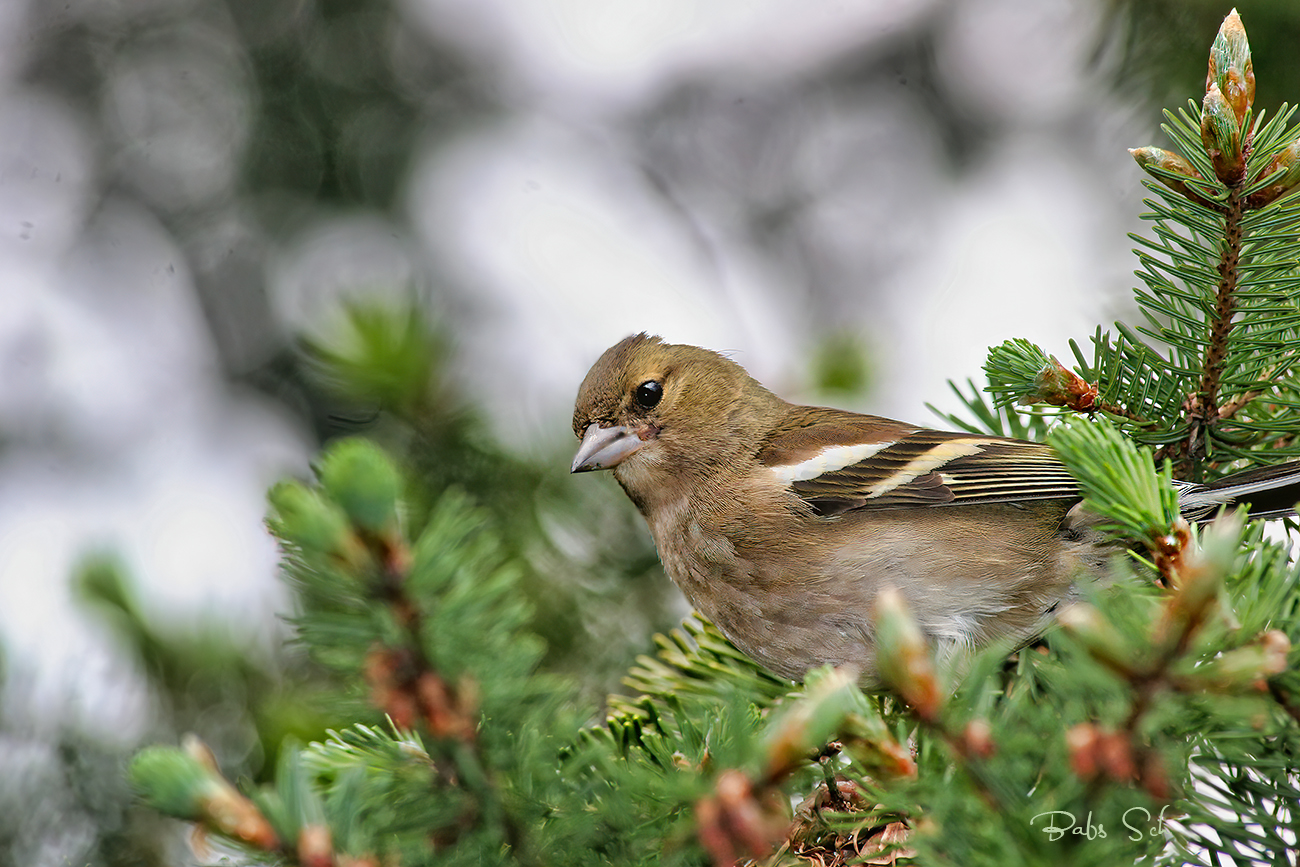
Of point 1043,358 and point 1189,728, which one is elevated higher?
point 1043,358

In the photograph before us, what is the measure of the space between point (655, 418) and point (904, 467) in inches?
39.3

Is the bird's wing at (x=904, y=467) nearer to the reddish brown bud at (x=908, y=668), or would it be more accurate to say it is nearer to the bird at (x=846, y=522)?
the bird at (x=846, y=522)

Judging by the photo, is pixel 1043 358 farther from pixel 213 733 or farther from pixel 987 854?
pixel 213 733

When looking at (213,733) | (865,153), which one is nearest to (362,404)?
(213,733)

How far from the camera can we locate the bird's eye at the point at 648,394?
4129mm

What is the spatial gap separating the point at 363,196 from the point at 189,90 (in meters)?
1.24

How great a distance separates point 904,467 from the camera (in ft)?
12.4

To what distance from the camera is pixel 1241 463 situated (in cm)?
313

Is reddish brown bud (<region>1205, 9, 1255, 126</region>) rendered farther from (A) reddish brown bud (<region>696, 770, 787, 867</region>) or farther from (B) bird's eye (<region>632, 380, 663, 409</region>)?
(B) bird's eye (<region>632, 380, 663, 409</region>)

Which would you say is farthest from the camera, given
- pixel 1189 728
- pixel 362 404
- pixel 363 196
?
pixel 363 196

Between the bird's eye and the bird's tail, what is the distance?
1.95 meters

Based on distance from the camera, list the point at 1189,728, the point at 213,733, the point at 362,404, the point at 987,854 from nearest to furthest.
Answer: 1. the point at 987,854
2. the point at 1189,728
3. the point at 213,733
4. the point at 362,404

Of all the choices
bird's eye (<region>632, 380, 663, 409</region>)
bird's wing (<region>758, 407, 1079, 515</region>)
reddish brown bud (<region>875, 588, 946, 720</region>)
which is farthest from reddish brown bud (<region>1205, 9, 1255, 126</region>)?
bird's eye (<region>632, 380, 663, 409</region>)

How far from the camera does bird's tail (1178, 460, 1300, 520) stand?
278cm
